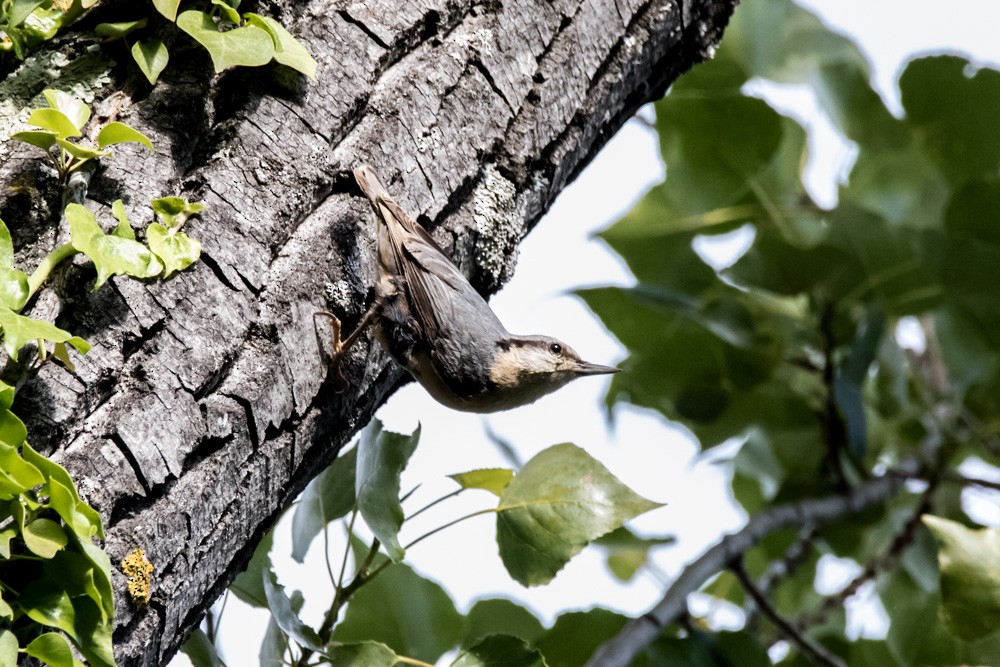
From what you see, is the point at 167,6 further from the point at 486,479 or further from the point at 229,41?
the point at 486,479

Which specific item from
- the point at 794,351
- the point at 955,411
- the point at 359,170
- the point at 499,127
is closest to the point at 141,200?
the point at 359,170

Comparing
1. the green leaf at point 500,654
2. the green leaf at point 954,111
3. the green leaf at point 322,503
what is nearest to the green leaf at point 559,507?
the green leaf at point 500,654

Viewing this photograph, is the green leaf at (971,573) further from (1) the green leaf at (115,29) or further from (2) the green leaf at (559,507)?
(1) the green leaf at (115,29)

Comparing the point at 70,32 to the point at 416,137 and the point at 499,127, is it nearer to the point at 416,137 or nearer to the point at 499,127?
the point at 416,137

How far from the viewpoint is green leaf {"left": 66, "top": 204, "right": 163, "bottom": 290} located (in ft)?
3.69

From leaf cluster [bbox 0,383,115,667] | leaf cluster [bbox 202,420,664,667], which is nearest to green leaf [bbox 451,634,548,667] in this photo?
leaf cluster [bbox 202,420,664,667]

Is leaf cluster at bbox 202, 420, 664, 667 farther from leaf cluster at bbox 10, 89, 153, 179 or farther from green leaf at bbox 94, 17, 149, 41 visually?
green leaf at bbox 94, 17, 149, 41

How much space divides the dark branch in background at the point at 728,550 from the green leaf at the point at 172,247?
3.58 feet

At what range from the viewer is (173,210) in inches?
48.8

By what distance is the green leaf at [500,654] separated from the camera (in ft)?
4.70

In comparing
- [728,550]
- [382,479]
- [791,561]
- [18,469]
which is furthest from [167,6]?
[791,561]

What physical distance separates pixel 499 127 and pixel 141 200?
59 cm

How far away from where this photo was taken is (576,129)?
1670 mm

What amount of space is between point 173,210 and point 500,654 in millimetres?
813
